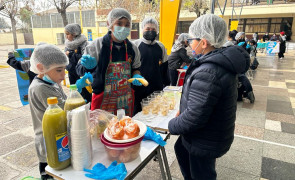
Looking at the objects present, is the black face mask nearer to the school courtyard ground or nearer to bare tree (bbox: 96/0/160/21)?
the school courtyard ground

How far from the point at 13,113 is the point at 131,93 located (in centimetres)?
366

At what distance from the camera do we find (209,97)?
135 cm

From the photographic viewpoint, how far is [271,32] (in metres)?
25.2

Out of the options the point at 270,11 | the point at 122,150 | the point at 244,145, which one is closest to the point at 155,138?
the point at 122,150

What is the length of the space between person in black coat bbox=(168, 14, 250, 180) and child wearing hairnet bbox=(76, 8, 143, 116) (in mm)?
933

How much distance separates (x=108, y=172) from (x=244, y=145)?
2854mm

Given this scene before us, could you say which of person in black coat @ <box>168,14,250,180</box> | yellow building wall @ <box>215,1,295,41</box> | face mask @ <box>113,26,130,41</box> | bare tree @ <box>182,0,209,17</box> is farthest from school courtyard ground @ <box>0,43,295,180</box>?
yellow building wall @ <box>215,1,295,41</box>

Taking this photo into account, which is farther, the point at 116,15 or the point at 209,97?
the point at 116,15

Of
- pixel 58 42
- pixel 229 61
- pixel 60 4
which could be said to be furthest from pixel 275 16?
pixel 58 42

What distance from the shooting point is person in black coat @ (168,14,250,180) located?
1364 millimetres

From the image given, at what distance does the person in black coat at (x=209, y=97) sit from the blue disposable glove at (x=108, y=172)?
579mm

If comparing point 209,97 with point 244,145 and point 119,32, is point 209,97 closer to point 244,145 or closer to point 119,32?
point 119,32

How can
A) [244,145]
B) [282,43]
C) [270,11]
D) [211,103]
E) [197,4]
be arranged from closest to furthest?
1. [211,103]
2. [244,145]
3. [282,43]
4. [197,4]
5. [270,11]

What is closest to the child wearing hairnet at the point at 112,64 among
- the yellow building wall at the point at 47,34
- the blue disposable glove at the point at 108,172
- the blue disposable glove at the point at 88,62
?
the blue disposable glove at the point at 88,62
